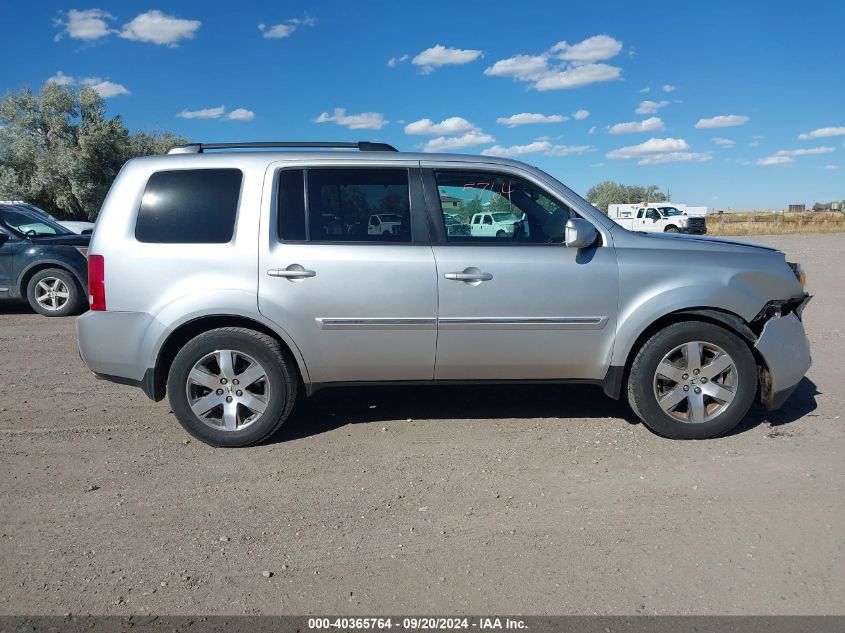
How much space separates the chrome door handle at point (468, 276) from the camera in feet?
14.2

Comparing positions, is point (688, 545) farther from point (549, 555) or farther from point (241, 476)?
point (241, 476)

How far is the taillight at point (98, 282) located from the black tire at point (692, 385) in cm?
357

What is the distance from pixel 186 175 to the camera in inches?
175

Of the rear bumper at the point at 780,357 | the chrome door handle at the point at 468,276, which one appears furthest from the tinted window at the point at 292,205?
the rear bumper at the point at 780,357

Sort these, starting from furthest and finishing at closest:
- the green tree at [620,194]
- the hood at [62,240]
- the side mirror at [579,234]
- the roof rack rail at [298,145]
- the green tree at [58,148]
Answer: the green tree at [620,194] → the green tree at [58,148] → the hood at [62,240] → the roof rack rail at [298,145] → the side mirror at [579,234]

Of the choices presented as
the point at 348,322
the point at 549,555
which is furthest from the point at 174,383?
the point at 549,555

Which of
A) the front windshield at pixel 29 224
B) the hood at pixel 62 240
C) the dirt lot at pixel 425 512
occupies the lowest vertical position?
the dirt lot at pixel 425 512

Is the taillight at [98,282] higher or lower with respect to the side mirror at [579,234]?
lower

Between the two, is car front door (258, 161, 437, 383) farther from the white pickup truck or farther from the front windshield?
the white pickup truck

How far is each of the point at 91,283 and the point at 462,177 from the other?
2.60 metres

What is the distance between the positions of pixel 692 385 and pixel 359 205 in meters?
2.56

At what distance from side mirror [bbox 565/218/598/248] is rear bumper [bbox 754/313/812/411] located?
4.43 ft

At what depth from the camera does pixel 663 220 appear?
1463 inches

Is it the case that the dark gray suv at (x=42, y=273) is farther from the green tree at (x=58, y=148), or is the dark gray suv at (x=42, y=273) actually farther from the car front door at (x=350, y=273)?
the green tree at (x=58, y=148)
